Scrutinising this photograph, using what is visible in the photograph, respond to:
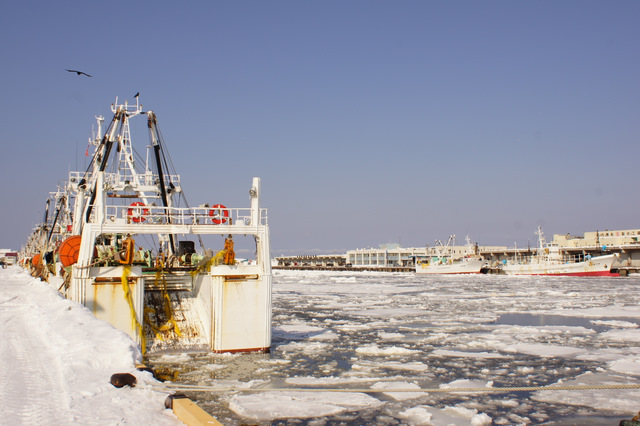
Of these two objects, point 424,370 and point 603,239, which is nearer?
point 424,370

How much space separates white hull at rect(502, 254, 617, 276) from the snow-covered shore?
7207 centimetres

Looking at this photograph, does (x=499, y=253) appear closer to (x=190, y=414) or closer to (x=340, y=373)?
(x=340, y=373)

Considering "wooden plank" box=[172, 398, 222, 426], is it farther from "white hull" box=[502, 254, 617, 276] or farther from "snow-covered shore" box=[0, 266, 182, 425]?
"white hull" box=[502, 254, 617, 276]

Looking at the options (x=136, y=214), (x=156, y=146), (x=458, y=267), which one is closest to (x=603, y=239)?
(x=458, y=267)

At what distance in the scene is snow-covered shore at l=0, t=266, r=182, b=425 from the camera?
6.19 meters

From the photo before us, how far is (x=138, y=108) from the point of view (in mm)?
20672

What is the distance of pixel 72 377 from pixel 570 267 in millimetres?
75456

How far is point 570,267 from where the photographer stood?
7188 cm

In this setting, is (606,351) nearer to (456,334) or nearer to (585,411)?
(456,334)

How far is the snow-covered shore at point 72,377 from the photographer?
6.19 meters

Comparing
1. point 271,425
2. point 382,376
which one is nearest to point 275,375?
point 382,376

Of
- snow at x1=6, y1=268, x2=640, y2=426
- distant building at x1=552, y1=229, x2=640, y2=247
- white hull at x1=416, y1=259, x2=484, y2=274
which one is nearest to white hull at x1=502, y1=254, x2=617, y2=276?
white hull at x1=416, y1=259, x2=484, y2=274

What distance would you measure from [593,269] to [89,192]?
67639mm

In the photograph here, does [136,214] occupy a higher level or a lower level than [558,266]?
higher
